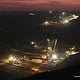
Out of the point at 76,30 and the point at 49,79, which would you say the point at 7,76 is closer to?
the point at 49,79

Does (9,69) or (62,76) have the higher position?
(9,69)

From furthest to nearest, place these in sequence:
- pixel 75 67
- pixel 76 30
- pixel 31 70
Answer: pixel 76 30 → pixel 31 70 → pixel 75 67

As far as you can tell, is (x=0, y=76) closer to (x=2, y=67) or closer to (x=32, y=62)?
(x=2, y=67)

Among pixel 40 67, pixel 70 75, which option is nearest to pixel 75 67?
pixel 70 75

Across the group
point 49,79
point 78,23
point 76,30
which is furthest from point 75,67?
point 78,23

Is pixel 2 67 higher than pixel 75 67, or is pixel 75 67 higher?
pixel 2 67

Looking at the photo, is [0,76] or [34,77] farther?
[0,76]

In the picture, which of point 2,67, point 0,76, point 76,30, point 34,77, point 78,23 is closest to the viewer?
point 34,77

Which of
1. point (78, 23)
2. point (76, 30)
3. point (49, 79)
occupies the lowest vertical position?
point (49, 79)

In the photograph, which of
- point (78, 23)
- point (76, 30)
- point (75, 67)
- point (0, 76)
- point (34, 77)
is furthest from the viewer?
point (78, 23)
